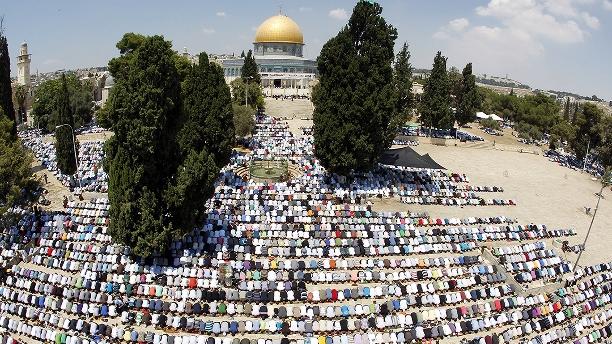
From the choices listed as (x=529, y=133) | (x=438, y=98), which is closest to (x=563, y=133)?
(x=529, y=133)

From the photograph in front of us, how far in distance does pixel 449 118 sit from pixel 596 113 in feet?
53.4

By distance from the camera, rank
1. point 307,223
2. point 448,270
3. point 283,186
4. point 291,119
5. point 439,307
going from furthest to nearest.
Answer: point 291,119
point 283,186
point 307,223
point 448,270
point 439,307

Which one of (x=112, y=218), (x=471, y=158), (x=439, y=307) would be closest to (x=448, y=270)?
(x=439, y=307)

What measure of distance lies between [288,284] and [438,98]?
1731 inches

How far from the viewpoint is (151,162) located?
21.0 metres

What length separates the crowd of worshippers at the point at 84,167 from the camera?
32031 millimetres

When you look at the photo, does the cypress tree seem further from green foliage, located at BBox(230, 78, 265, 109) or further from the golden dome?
the golden dome

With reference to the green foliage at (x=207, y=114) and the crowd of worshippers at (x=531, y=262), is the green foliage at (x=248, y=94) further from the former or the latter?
the crowd of worshippers at (x=531, y=262)

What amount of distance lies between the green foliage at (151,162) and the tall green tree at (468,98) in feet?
158

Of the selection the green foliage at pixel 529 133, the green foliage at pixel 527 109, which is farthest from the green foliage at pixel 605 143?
the green foliage at pixel 527 109

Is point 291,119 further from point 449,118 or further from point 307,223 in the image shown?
point 307,223

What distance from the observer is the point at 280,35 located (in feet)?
303

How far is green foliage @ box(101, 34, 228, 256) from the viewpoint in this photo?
20.0 m

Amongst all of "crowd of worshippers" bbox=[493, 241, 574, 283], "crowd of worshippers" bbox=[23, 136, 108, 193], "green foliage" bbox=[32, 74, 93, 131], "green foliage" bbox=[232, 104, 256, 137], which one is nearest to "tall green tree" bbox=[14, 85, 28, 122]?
"green foliage" bbox=[32, 74, 93, 131]
